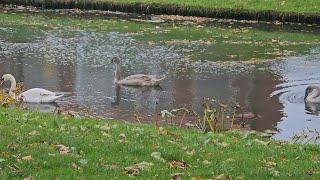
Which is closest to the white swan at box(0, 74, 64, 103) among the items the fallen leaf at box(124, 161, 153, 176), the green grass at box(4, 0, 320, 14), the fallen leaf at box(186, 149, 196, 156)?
the fallen leaf at box(186, 149, 196, 156)

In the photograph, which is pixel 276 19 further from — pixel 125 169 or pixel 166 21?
pixel 125 169

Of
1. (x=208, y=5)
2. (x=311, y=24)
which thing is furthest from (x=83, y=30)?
(x=311, y=24)

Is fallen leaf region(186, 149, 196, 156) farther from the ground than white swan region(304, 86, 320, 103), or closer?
farther from the ground

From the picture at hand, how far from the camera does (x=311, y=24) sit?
37969 mm

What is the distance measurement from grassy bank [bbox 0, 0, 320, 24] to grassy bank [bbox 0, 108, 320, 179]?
87.7 feet

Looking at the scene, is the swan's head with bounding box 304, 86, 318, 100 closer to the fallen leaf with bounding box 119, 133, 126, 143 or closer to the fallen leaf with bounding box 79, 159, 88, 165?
the fallen leaf with bounding box 119, 133, 126, 143

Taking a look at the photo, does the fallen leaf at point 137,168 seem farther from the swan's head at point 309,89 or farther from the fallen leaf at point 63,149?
the swan's head at point 309,89

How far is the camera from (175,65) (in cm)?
2567

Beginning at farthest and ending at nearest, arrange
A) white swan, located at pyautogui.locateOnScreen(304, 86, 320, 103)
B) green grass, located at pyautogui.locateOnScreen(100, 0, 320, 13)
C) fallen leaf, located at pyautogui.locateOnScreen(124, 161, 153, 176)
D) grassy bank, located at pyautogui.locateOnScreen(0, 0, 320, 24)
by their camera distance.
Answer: green grass, located at pyautogui.locateOnScreen(100, 0, 320, 13) < grassy bank, located at pyautogui.locateOnScreen(0, 0, 320, 24) < white swan, located at pyautogui.locateOnScreen(304, 86, 320, 103) < fallen leaf, located at pyautogui.locateOnScreen(124, 161, 153, 176)

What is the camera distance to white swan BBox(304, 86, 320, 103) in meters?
19.4

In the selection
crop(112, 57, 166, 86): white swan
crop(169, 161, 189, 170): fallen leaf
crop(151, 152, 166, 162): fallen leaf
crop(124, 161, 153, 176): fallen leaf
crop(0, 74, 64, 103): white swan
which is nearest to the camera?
crop(124, 161, 153, 176): fallen leaf

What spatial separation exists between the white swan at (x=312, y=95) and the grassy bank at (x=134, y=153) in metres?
6.81

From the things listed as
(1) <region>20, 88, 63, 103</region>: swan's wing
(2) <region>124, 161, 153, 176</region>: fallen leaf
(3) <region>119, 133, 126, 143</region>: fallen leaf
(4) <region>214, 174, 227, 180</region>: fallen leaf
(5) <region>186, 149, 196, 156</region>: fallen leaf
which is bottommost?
(1) <region>20, 88, 63, 103</region>: swan's wing

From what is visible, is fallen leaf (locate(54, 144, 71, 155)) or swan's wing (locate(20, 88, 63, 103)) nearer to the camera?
fallen leaf (locate(54, 144, 71, 155))
